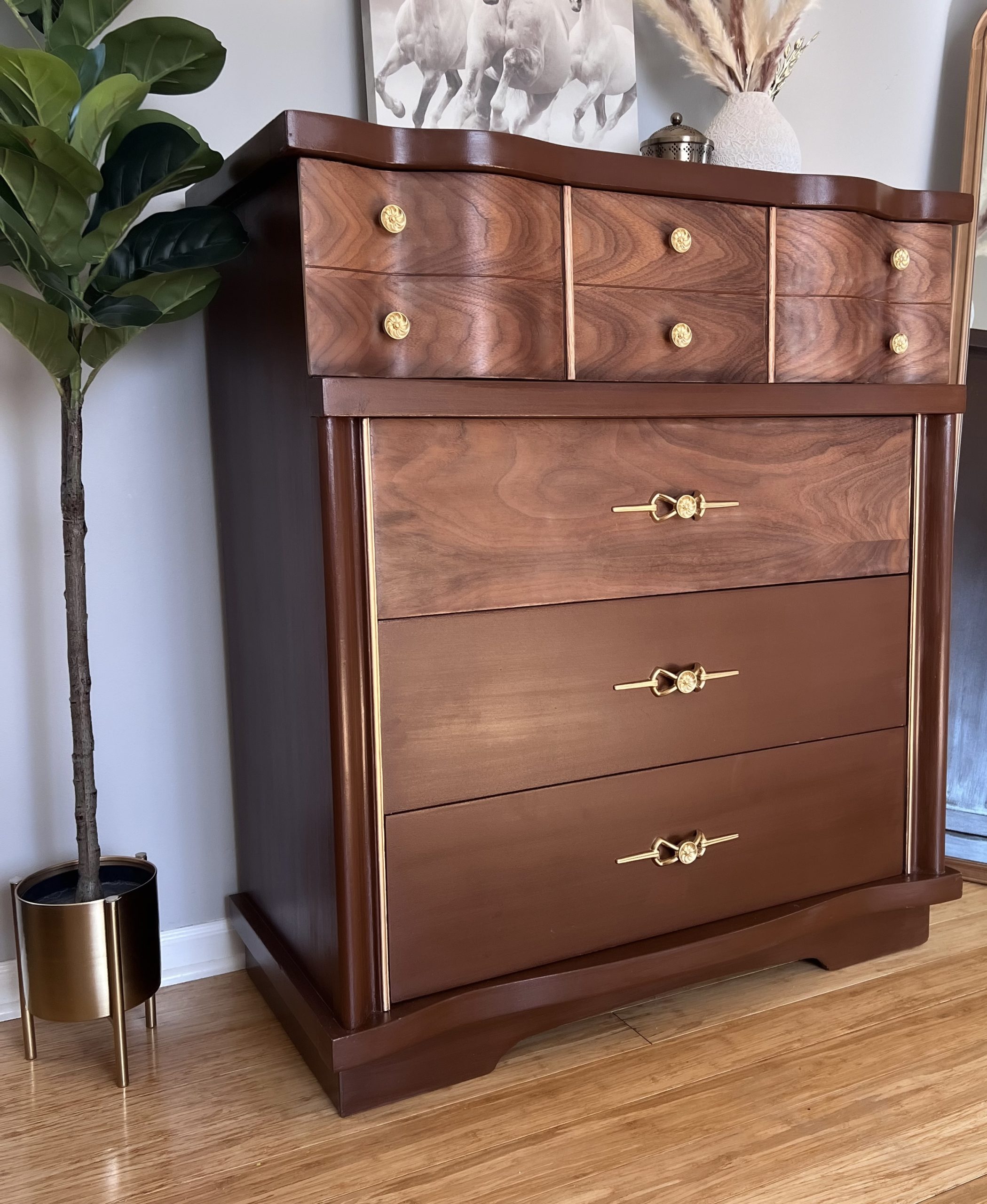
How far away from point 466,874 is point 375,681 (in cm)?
29

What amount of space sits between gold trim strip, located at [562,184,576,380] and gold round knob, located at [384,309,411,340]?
223mm

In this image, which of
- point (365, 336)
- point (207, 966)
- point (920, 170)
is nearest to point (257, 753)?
point (207, 966)

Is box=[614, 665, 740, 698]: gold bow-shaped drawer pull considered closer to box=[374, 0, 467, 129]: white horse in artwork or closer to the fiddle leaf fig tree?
the fiddle leaf fig tree

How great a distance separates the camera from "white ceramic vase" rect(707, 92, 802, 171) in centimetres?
167

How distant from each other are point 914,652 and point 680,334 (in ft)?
2.18

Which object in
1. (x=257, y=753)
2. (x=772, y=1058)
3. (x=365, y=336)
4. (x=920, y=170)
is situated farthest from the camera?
(x=920, y=170)

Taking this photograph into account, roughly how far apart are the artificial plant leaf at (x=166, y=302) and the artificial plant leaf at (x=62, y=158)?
189mm

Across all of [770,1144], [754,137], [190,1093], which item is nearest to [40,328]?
[190,1093]

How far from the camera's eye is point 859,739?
164 centimetres

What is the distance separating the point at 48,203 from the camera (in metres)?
1.16

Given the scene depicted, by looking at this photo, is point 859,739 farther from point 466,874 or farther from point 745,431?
point 466,874

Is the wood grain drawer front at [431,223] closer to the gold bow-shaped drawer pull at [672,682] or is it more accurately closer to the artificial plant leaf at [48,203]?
the artificial plant leaf at [48,203]

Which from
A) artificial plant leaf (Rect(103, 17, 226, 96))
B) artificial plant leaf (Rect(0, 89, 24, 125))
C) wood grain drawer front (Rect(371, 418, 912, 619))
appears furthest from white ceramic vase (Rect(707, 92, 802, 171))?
artificial plant leaf (Rect(0, 89, 24, 125))

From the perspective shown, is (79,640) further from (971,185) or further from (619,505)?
(971,185)
